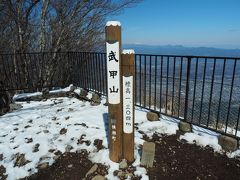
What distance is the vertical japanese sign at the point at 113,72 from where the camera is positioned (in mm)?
2363

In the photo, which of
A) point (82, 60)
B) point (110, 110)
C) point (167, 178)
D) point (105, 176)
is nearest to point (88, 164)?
point (105, 176)

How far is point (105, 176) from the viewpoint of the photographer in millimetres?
2590

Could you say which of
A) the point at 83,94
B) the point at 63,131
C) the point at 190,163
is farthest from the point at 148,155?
the point at 83,94

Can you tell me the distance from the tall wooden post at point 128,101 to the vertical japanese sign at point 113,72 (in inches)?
3.4

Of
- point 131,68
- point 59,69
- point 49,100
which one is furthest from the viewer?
point 59,69

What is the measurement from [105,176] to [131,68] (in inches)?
57.0

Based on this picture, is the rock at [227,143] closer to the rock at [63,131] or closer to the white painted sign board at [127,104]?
the white painted sign board at [127,104]

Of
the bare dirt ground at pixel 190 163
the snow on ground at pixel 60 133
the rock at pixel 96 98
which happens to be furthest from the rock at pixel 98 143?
the rock at pixel 96 98

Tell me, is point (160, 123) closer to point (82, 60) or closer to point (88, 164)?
point (88, 164)

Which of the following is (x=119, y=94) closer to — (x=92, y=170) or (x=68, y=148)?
(x=92, y=170)

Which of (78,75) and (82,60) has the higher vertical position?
(82,60)

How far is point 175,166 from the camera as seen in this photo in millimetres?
2779

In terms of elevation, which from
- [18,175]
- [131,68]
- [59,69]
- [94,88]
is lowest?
[18,175]

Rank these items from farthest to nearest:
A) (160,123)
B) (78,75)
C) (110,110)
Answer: (78,75)
(160,123)
(110,110)
